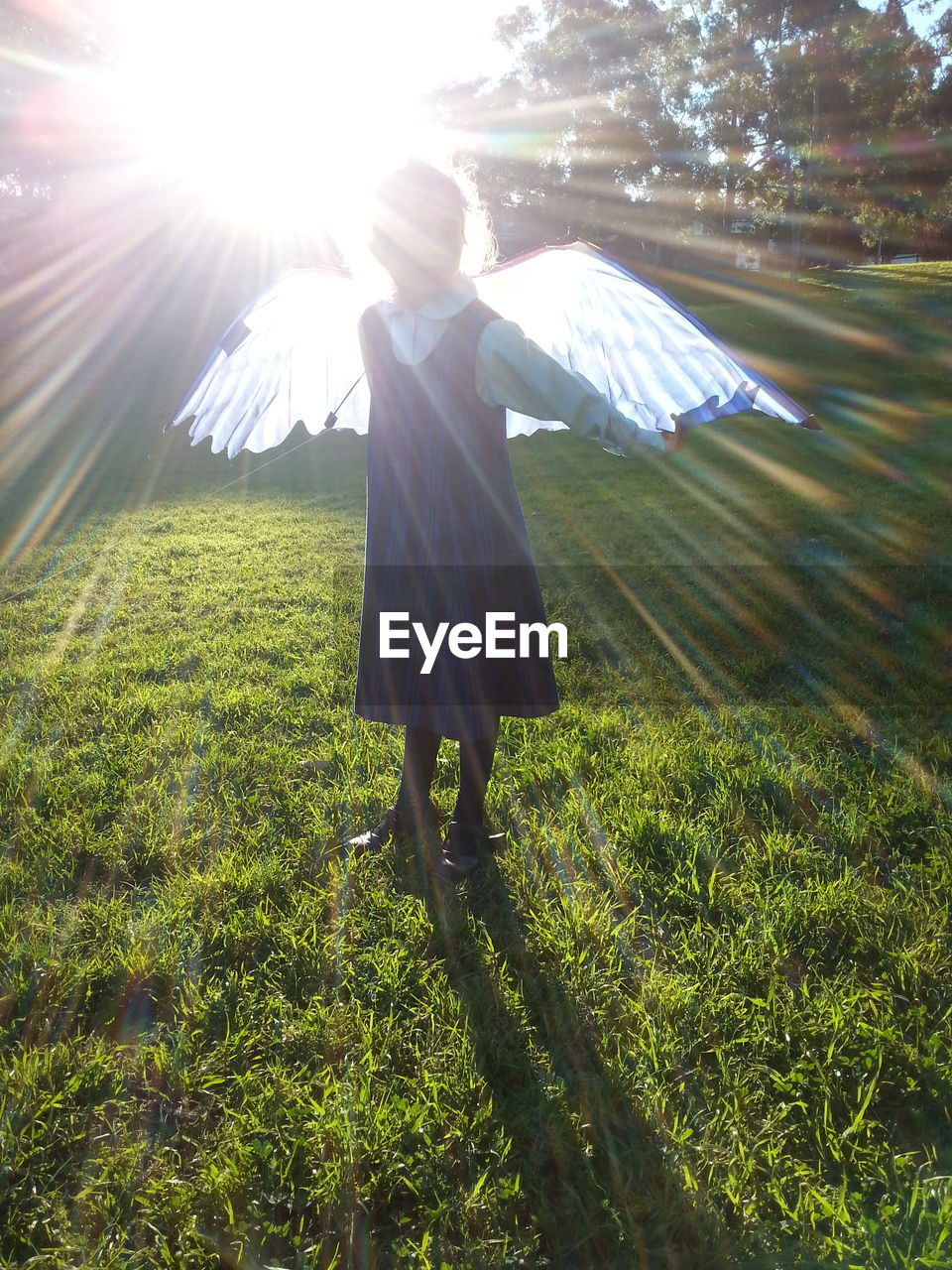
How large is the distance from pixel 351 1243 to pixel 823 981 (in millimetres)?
1309

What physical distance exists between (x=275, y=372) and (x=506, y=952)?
2.39 meters

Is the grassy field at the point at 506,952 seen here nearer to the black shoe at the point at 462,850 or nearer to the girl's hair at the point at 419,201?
the black shoe at the point at 462,850

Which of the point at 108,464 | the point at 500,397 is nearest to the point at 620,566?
the point at 500,397

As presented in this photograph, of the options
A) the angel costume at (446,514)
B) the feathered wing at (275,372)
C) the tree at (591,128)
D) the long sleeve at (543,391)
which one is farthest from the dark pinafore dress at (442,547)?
the tree at (591,128)

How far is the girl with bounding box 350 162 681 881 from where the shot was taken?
2197 millimetres

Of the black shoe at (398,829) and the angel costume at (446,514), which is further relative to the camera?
the black shoe at (398,829)

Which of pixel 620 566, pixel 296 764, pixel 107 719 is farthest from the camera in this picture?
pixel 620 566

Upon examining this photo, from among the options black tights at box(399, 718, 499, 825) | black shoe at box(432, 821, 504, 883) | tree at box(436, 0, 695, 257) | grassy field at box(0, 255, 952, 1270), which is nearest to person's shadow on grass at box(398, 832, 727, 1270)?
grassy field at box(0, 255, 952, 1270)

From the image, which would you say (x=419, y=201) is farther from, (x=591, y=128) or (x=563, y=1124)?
(x=591, y=128)

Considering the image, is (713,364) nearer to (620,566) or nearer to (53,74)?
(620,566)

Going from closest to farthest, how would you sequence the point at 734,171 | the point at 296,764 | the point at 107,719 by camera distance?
the point at 296,764, the point at 107,719, the point at 734,171

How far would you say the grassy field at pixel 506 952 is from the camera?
5.44 feet

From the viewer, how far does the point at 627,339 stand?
264 cm

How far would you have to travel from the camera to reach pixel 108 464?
10336mm
